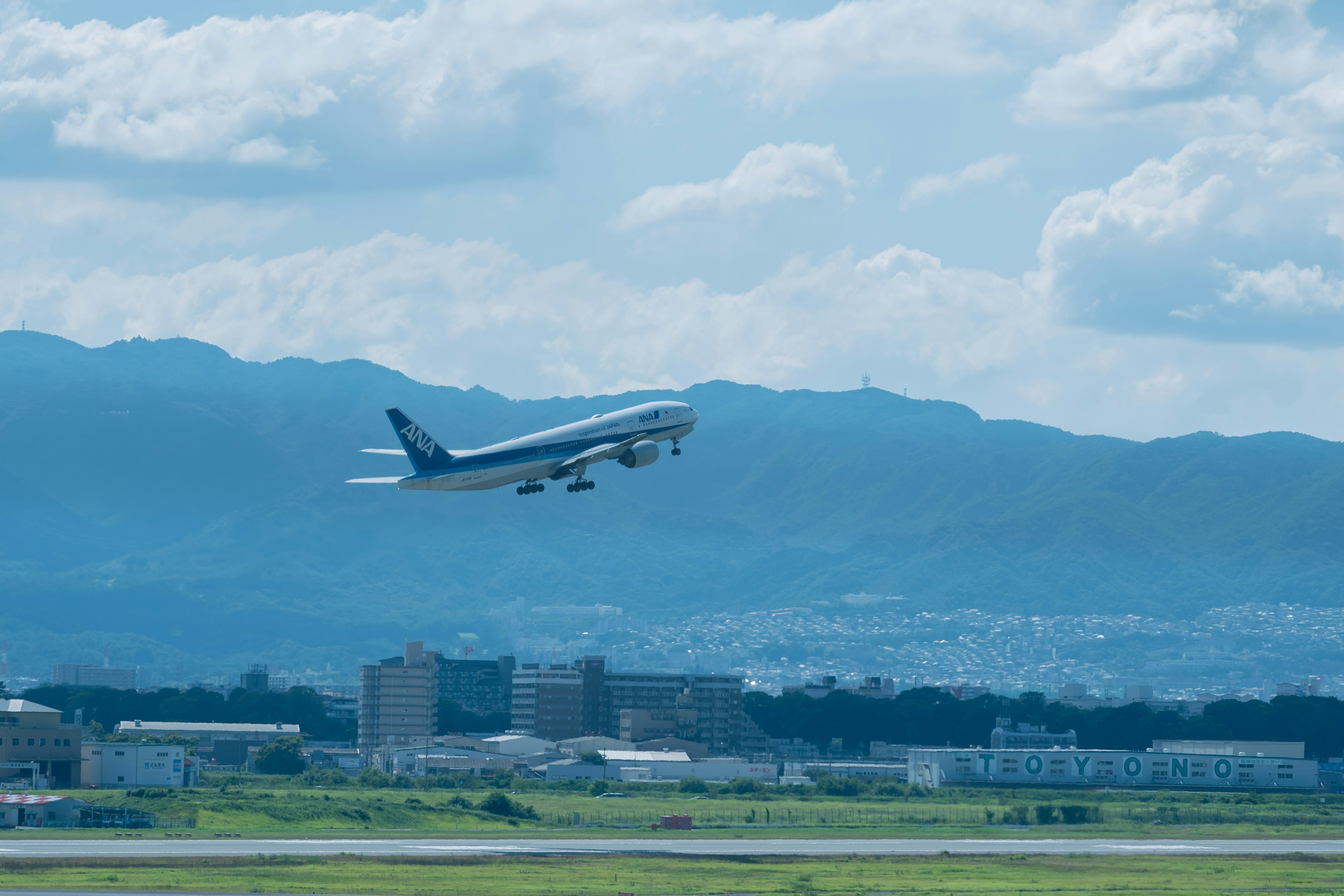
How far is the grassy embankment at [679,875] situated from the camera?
98.6m

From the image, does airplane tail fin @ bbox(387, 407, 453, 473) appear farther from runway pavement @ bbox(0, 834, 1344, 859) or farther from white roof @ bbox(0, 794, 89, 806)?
white roof @ bbox(0, 794, 89, 806)

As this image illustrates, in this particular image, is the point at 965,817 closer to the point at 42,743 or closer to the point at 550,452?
the point at 550,452

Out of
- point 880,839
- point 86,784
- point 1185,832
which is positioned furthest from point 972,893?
point 86,784

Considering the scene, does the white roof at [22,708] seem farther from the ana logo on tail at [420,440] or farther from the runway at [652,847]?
the ana logo on tail at [420,440]

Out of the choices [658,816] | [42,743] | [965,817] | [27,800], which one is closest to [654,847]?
[658,816]

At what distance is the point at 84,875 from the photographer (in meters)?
100

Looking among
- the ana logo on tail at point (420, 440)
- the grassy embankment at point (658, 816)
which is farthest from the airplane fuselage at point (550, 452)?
the grassy embankment at point (658, 816)

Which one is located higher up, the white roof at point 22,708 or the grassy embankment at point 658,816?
the white roof at point 22,708

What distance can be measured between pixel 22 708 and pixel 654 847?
7976 cm

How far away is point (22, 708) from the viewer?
602ft

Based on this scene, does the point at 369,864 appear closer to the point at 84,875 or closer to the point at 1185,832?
the point at 84,875

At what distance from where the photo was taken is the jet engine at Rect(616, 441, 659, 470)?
137000 mm

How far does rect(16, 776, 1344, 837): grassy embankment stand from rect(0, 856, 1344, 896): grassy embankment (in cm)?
2602

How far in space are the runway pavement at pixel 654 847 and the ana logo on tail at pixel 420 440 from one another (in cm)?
2582
